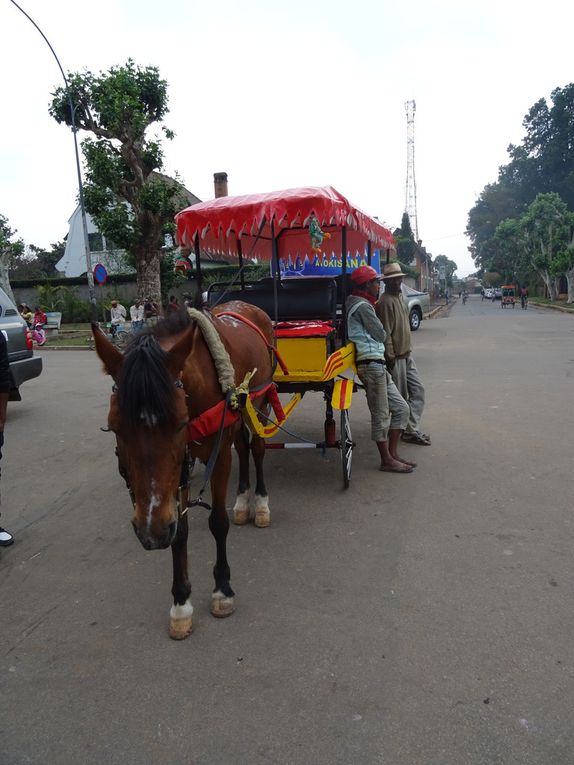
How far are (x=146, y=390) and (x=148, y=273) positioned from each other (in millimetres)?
16360

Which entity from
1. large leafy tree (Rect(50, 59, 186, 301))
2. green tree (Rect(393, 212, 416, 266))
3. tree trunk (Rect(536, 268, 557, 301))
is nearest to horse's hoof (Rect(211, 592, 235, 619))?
large leafy tree (Rect(50, 59, 186, 301))

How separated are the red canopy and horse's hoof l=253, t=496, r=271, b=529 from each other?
87.0 inches

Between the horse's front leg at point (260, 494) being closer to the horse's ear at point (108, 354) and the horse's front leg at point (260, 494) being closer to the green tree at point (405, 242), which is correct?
the horse's ear at point (108, 354)

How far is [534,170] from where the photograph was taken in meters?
59.9

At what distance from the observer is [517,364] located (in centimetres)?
1061

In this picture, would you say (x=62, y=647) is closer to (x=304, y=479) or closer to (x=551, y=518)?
(x=304, y=479)

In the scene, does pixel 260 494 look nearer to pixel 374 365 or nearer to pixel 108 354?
pixel 374 365

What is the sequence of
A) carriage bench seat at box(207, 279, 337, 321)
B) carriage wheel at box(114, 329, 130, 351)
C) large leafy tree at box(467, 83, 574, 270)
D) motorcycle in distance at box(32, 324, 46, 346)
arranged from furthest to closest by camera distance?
large leafy tree at box(467, 83, 574, 270) < motorcycle in distance at box(32, 324, 46, 346) < carriage bench seat at box(207, 279, 337, 321) < carriage wheel at box(114, 329, 130, 351)

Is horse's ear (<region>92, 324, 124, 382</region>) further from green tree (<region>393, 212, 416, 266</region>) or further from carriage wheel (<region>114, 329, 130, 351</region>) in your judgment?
green tree (<region>393, 212, 416, 266</region>)

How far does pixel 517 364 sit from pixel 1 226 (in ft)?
91.7

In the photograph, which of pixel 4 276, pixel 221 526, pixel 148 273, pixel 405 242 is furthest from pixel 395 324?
pixel 405 242

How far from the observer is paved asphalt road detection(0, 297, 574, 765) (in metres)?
1.97

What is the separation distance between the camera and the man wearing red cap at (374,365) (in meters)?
4.61

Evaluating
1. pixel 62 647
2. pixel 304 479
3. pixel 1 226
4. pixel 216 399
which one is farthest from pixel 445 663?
pixel 1 226
